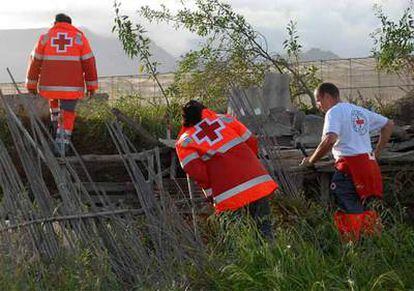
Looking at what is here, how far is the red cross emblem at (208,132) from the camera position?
20.9 feet

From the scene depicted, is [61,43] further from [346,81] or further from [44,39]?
[346,81]

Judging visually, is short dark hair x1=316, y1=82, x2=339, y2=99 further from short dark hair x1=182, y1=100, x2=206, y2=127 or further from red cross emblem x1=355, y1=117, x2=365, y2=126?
short dark hair x1=182, y1=100, x2=206, y2=127

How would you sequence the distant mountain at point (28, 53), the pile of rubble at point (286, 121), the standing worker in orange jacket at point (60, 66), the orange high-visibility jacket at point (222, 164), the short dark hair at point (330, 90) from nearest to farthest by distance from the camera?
the orange high-visibility jacket at point (222, 164)
the short dark hair at point (330, 90)
the pile of rubble at point (286, 121)
the standing worker in orange jacket at point (60, 66)
the distant mountain at point (28, 53)

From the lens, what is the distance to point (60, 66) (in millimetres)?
8867

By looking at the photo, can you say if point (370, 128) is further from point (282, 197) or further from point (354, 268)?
point (354, 268)

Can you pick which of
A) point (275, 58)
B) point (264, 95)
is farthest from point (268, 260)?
point (275, 58)

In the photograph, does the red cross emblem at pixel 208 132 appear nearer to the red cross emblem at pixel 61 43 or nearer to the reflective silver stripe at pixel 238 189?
the reflective silver stripe at pixel 238 189

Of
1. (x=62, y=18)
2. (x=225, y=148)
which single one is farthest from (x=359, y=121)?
(x=62, y=18)

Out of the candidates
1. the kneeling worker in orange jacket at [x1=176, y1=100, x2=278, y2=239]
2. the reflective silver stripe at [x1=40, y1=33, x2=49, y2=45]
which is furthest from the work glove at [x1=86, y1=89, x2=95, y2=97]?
the kneeling worker in orange jacket at [x1=176, y1=100, x2=278, y2=239]

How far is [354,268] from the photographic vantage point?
5410 mm

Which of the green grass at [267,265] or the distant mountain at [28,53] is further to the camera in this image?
the distant mountain at [28,53]

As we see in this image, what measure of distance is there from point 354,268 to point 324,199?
212cm

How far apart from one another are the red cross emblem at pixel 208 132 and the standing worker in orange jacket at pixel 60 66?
271 cm

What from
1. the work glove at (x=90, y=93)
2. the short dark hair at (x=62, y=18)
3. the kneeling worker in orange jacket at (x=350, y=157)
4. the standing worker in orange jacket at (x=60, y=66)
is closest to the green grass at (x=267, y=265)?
the kneeling worker in orange jacket at (x=350, y=157)
